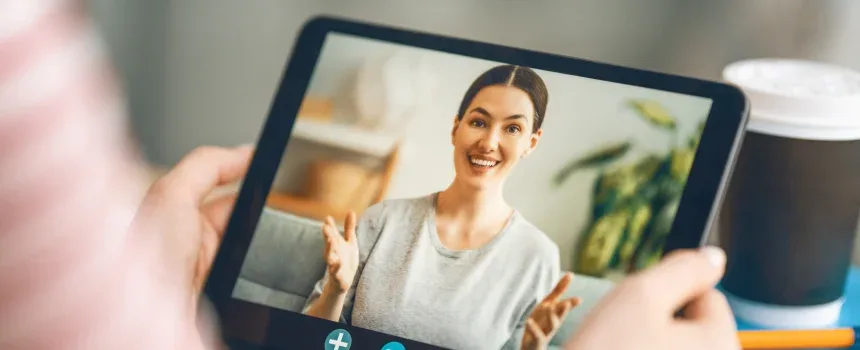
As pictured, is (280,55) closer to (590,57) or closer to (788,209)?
(590,57)

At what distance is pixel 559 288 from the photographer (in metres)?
0.42

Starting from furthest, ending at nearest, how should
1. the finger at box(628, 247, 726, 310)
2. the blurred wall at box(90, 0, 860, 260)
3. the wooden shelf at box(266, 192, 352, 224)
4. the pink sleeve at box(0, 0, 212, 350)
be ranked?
the blurred wall at box(90, 0, 860, 260), the wooden shelf at box(266, 192, 352, 224), the finger at box(628, 247, 726, 310), the pink sleeve at box(0, 0, 212, 350)

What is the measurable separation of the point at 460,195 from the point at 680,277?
0.13 meters

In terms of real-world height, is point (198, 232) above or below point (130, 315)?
below

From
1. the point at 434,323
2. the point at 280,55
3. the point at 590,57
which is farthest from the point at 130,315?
the point at 280,55

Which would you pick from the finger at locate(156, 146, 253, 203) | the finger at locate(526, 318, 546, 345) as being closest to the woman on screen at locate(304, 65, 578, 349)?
the finger at locate(526, 318, 546, 345)

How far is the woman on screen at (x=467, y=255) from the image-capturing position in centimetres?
42

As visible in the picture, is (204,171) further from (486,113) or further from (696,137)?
(696,137)

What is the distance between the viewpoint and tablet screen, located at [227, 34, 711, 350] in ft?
1.39

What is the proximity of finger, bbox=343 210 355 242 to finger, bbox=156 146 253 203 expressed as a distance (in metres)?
0.10

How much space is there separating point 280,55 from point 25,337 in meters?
0.67

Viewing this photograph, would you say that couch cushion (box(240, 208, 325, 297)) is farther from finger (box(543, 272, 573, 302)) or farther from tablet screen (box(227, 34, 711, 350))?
finger (box(543, 272, 573, 302))

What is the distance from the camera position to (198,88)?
88cm

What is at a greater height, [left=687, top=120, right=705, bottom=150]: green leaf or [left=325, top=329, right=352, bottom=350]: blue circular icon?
[left=687, top=120, right=705, bottom=150]: green leaf
